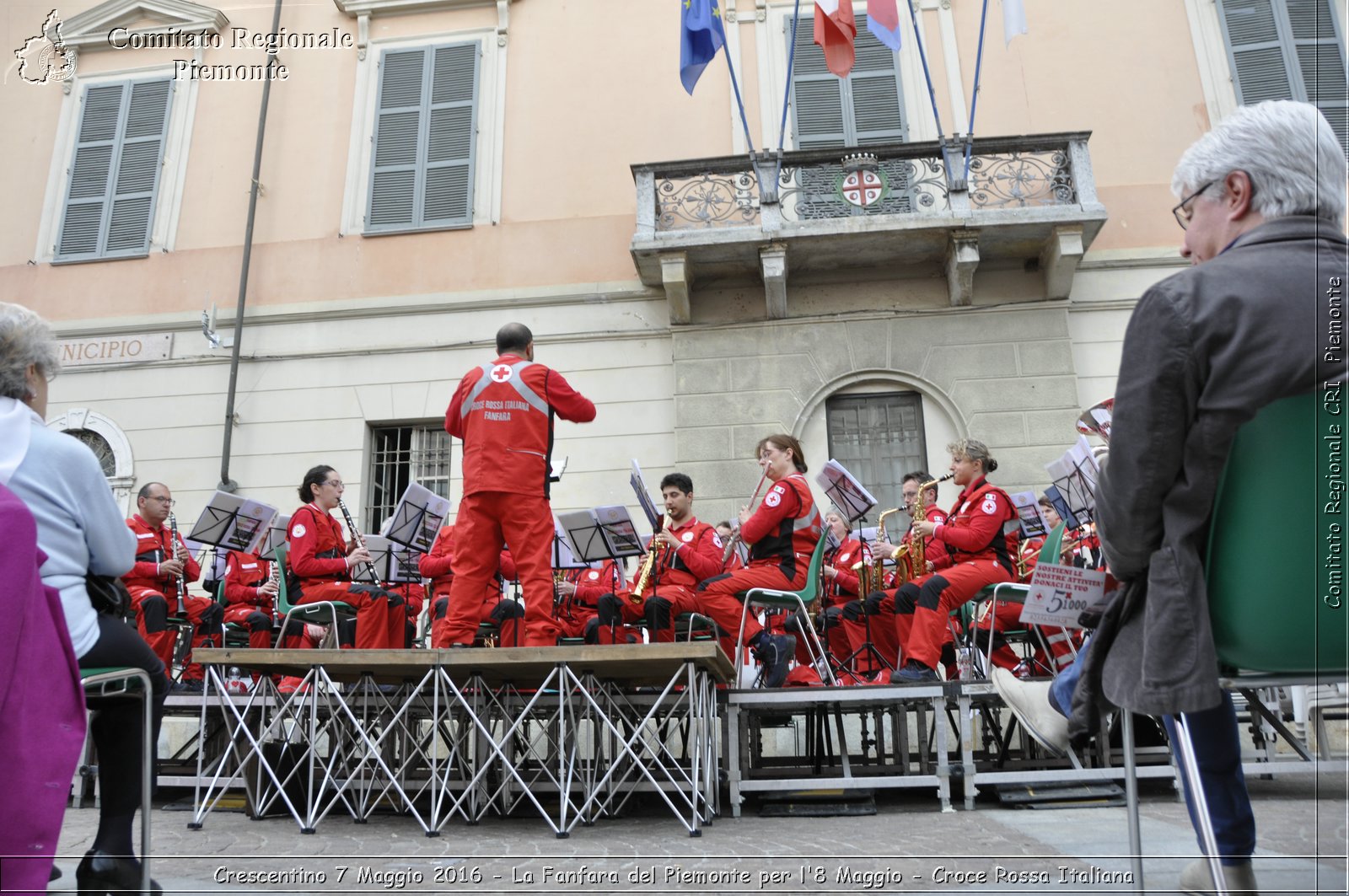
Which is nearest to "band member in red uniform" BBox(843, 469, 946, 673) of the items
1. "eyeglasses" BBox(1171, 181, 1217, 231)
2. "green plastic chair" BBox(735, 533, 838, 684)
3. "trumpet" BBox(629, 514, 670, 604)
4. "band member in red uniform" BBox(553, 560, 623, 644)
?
"green plastic chair" BBox(735, 533, 838, 684)

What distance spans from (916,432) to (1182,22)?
20.7ft

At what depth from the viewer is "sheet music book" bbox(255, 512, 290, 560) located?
31.2 ft

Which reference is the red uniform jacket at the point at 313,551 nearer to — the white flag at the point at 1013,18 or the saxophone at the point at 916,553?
the saxophone at the point at 916,553

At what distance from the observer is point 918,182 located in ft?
40.5

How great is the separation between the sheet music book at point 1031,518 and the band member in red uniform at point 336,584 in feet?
17.2

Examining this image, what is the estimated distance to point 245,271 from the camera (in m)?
13.5

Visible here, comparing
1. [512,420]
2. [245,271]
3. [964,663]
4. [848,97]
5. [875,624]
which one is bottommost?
[964,663]

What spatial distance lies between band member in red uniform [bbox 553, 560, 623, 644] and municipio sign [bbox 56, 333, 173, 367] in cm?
754

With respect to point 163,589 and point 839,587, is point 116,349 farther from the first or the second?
point 839,587

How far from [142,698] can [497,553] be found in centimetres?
315

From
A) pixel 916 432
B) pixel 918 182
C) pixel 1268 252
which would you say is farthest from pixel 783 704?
pixel 918 182

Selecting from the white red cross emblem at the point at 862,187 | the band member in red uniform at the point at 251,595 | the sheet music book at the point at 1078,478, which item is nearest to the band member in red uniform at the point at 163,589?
the band member in red uniform at the point at 251,595

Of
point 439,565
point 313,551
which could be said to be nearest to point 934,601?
point 439,565

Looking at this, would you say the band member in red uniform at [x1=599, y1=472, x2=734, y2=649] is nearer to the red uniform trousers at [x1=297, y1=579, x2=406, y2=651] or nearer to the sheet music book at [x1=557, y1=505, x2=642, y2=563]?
the sheet music book at [x1=557, y1=505, x2=642, y2=563]
